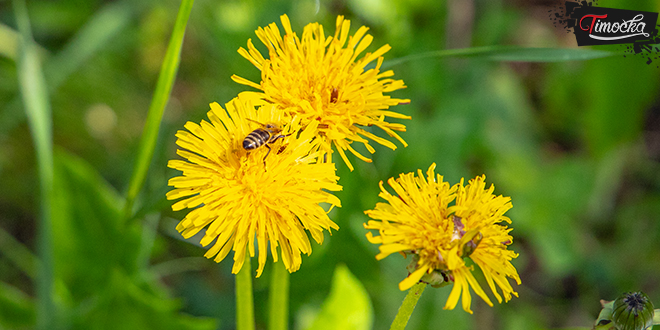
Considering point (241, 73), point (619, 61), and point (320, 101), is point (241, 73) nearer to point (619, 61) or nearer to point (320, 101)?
point (320, 101)

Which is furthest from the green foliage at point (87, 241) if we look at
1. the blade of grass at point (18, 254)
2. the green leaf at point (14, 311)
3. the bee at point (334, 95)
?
the bee at point (334, 95)

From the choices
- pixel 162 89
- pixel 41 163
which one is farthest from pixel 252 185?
pixel 41 163

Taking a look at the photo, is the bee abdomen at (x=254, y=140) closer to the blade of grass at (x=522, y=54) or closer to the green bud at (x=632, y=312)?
the blade of grass at (x=522, y=54)

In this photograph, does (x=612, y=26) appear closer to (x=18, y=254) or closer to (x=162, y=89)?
(x=162, y=89)

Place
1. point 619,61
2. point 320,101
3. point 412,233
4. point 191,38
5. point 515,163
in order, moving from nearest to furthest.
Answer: point 412,233, point 320,101, point 515,163, point 619,61, point 191,38

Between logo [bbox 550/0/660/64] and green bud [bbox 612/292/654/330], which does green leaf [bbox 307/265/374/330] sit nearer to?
green bud [bbox 612/292/654/330]

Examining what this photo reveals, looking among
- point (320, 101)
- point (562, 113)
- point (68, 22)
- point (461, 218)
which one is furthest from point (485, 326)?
point (68, 22)
